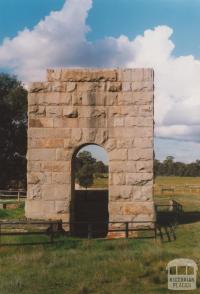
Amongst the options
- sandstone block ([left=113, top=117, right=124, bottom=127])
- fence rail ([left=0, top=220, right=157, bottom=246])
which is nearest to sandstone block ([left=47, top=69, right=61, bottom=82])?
sandstone block ([left=113, top=117, right=124, bottom=127])

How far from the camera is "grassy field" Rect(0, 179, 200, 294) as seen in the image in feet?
31.6

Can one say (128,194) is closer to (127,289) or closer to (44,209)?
(44,209)

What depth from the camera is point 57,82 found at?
53.8 feet

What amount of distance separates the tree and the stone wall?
23.9 m

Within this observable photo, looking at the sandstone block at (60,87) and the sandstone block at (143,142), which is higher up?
the sandstone block at (60,87)

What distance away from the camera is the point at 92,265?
11.3 m

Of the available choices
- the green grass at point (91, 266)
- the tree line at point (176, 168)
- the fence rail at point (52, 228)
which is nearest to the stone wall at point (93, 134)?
the fence rail at point (52, 228)

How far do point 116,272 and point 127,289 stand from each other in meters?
1.25

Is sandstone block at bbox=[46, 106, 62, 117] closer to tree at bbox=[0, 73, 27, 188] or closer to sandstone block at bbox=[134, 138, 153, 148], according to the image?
sandstone block at bbox=[134, 138, 153, 148]

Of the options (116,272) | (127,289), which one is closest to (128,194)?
(116,272)

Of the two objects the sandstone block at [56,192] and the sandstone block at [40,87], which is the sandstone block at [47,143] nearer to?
the sandstone block at [56,192]

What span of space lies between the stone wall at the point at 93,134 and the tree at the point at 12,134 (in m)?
23.9

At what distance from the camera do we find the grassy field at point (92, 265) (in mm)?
9617

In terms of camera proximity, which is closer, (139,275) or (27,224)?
(139,275)
